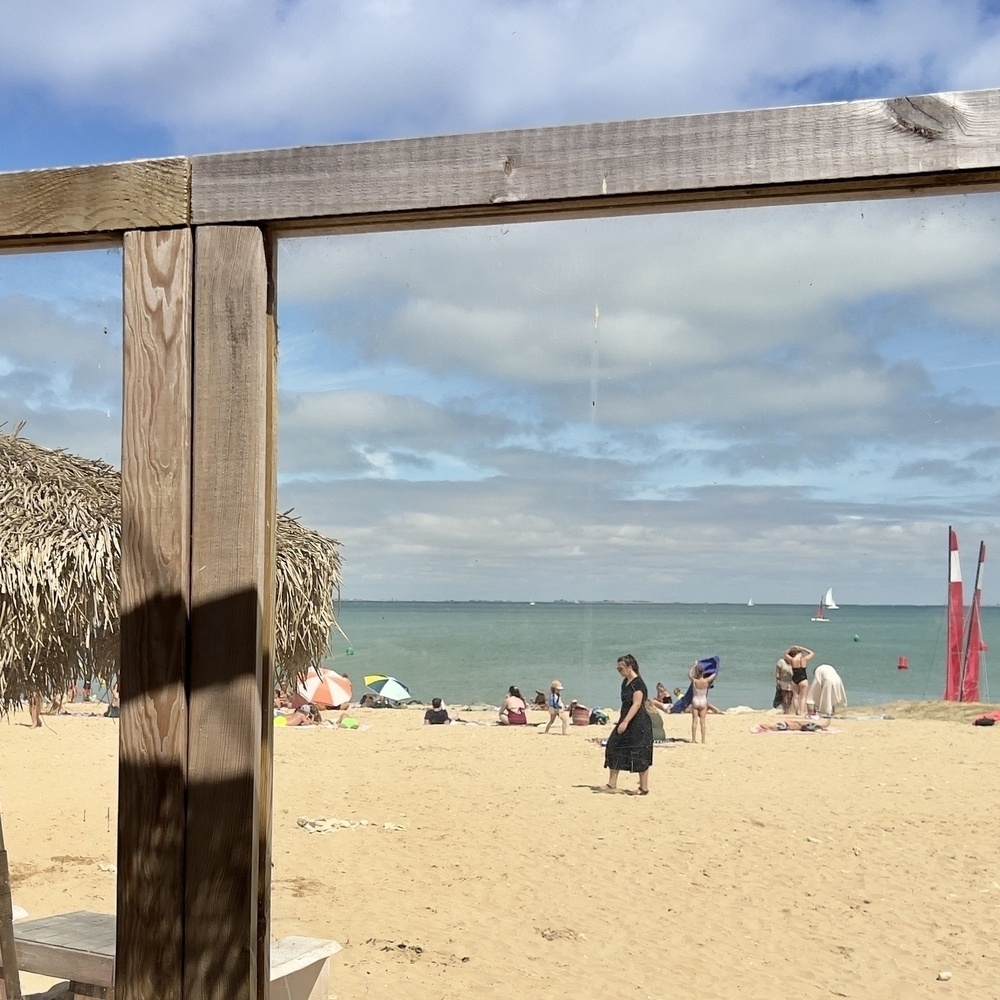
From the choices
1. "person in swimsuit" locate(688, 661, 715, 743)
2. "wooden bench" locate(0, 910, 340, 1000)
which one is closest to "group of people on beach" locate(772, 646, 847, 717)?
"person in swimsuit" locate(688, 661, 715, 743)

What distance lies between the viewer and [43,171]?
1.07m

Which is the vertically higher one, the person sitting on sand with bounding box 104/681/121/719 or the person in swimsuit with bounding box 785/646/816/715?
the person sitting on sand with bounding box 104/681/121/719

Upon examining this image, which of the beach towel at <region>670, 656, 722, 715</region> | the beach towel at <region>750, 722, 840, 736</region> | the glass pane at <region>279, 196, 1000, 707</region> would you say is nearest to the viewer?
the glass pane at <region>279, 196, 1000, 707</region>

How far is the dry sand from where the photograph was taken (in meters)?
4.81

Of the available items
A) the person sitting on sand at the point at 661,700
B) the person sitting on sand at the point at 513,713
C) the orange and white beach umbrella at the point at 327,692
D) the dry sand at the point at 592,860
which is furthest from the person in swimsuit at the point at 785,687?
the orange and white beach umbrella at the point at 327,692

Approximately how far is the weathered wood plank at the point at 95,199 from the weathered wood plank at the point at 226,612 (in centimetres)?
6

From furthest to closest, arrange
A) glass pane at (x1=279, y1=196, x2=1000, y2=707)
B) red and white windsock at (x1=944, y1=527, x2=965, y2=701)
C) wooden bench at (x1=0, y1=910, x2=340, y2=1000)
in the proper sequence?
red and white windsock at (x1=944, y1=527, x2=965, y2=701)
wooden bench at (x1=0, y1=910, x2=340, y2=1000)
glass pane at (x1=279, y1=196, x2=1000, y2=707)

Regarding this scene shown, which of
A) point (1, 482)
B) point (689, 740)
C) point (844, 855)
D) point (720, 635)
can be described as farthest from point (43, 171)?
point (720, 635)

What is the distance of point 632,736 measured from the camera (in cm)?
937

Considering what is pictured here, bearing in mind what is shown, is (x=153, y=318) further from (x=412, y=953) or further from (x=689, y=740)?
(x=689, y=740)

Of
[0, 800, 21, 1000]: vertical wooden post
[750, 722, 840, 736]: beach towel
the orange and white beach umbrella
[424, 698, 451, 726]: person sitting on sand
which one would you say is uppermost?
[0, 800, 21, 1000]: vertical wooden post

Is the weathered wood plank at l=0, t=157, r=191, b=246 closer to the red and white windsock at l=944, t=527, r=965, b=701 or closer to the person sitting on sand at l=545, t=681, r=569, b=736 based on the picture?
the red and white windsock at l=944, t=527, r=965, b=701

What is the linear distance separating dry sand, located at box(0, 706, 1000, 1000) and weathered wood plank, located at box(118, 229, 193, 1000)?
2.28 m

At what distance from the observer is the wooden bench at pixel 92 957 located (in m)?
1.96
